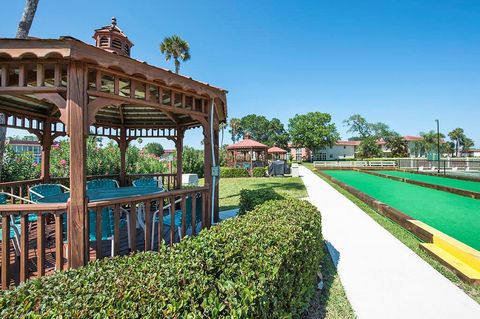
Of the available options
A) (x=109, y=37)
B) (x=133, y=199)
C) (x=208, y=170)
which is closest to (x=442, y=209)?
(x=208, y=170)

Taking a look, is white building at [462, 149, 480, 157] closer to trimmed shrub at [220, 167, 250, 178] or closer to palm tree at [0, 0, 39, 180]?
trimmed shrub at [220, 167, 250, 178]

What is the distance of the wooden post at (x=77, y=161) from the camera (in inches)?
110

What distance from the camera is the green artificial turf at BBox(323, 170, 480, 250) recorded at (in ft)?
21.6

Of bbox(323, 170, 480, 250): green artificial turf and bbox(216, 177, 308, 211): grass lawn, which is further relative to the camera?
bbox(216, 177, 308, 211): grass lawn

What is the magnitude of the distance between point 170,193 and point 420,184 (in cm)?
1609

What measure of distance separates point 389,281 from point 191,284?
305 cm

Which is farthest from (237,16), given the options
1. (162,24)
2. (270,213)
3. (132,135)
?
(270,213)

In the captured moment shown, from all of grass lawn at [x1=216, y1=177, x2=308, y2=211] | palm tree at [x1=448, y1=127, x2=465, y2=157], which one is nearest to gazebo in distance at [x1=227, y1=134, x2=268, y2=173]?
grass lawn at [x1=216, y1=177, x2=308, y2=211]

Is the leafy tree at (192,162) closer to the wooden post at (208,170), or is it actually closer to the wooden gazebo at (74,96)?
the wooden post at (208,170)

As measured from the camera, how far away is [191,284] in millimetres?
1575

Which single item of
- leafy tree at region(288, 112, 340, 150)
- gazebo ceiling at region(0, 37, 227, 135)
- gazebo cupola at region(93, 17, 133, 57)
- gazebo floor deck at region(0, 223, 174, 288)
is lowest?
gazebo floor deck at region(0, 223, 174, 288)

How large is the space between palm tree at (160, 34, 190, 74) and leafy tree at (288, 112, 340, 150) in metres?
36.4

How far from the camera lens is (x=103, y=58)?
2912 mm

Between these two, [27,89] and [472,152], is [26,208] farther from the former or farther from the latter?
[472,152]
